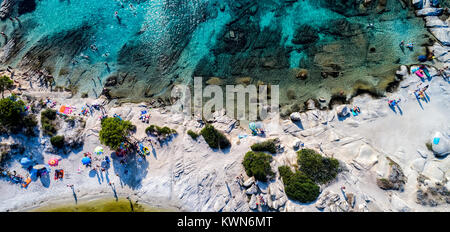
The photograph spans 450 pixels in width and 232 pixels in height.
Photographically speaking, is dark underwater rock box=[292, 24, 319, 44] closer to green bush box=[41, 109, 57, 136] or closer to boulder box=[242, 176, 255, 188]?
boulder box=[242, 176, 255, 188]

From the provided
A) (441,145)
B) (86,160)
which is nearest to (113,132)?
(86,160)

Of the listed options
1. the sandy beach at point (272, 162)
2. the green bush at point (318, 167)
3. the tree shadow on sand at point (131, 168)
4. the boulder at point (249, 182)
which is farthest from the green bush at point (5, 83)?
the green bush at point (318, 167)

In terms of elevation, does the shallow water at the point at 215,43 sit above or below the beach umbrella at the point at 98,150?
above

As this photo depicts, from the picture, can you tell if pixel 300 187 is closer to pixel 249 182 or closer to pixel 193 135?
pixel 249 182

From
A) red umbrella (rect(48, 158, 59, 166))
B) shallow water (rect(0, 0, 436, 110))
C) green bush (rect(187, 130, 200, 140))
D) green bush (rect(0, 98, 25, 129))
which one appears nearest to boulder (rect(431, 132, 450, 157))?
shallow water (rect(0, 0, 436, 110))

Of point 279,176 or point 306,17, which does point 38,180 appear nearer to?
point 279,176

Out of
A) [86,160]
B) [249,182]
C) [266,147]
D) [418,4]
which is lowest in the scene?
[249,182]

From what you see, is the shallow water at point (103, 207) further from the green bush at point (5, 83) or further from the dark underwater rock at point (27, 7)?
the dark underwater rock at point (27, 7)
